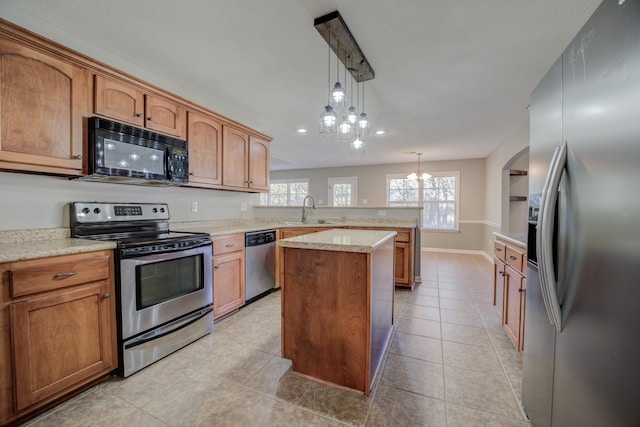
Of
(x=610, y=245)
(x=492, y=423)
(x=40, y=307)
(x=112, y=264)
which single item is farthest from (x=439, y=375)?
(x=40, y=307)

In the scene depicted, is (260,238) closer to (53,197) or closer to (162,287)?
(162,287)

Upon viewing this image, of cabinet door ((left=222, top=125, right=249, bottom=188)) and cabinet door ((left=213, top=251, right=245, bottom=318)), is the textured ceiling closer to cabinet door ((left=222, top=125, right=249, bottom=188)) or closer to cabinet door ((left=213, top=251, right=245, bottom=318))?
cabinet door ((left=222, top=125, right=249, bottom=188))

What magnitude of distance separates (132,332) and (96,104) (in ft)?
5.43

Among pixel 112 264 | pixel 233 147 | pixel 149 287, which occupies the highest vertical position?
pixel 233 147

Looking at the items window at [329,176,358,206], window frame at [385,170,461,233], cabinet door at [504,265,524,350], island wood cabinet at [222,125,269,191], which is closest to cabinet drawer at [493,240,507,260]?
cabinet door at [504,265,524,350]

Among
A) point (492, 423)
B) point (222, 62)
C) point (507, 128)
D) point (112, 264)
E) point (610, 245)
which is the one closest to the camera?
point (610, 245)

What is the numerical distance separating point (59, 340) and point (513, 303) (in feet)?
9.99

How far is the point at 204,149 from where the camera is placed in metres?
2.85

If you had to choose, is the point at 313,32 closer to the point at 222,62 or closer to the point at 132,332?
the point at 222,62

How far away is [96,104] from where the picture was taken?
6.42 feet

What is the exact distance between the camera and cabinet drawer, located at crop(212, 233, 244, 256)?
2.54 m

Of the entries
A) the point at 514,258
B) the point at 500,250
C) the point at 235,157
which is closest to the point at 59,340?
the point at 235,157

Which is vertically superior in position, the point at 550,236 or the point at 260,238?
the point at 550,236

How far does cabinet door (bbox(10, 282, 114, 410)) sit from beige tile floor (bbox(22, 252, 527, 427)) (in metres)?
0.15
